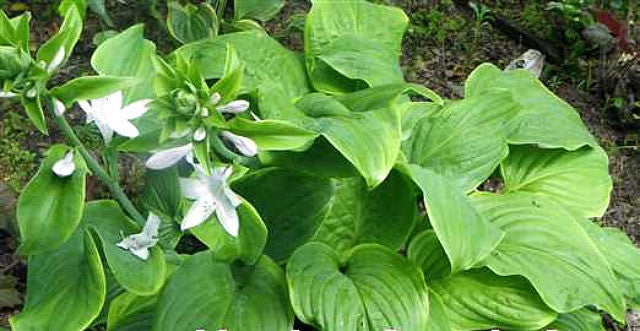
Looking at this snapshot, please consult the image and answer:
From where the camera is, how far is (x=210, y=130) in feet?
4.57

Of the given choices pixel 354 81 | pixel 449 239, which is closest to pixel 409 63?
pixel 354 81

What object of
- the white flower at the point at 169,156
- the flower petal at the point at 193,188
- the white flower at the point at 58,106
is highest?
the white flower at the point at 58,106

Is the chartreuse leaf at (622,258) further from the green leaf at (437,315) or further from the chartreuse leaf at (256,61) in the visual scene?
the chartreuse leaf at (256,61)

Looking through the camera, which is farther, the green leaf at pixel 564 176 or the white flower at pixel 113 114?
the green leaf at pixel 564 176

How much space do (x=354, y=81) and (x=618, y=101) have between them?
101 cm

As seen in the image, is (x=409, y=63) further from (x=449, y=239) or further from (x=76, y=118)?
(x=449, y=239)

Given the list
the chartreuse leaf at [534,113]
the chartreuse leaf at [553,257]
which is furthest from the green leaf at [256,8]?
the chartreuse leaf at [553,257]

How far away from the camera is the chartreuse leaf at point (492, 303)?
1864mm

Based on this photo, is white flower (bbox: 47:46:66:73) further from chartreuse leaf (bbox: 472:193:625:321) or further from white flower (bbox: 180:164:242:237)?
chartreuse leaf (bbox: 472:193:625:321)

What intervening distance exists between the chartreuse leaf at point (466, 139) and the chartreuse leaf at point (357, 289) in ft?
0.88

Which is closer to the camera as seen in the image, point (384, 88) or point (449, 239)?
point (449, 239)

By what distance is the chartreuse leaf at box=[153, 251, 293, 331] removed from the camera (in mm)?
1696

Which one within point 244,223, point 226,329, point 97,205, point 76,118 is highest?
point 244,223

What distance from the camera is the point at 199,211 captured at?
1.45 meters
